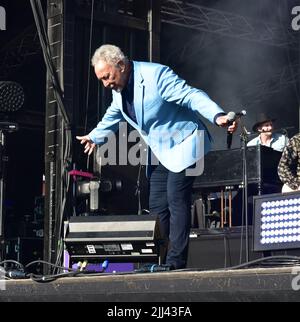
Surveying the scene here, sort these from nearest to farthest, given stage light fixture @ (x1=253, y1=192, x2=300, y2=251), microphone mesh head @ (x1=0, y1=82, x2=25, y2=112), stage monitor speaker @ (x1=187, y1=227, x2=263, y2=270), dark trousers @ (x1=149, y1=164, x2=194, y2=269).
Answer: stage light fixture @ (x1=253, y1=192, x2=300, y2=251) < dark trousers @ (x1=149, y1=164, x2=194, y2=269) < microphone mesh head @ (x1=0, y1=82, x2=25, y2=112) < stage monitor speaker @ (x1=187, y1=227, x2=263, y2=270)

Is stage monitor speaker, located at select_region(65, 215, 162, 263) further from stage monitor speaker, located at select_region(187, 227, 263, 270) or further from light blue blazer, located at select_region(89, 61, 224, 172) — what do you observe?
stage monitor speaker, located at select_region(187, 227, 263, 270)

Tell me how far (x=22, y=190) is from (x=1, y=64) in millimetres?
2237

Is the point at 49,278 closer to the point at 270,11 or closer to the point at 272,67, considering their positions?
the point at 270,11

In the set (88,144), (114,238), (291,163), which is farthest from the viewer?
(88,144)

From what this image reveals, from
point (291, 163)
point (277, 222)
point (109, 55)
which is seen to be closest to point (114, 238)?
point (277, 222)

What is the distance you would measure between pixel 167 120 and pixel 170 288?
4.95ft

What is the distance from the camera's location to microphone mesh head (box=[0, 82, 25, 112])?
17.2 feet

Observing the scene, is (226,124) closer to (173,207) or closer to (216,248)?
(173,207)

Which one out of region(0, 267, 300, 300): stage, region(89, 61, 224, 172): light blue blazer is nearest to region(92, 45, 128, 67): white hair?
region(89, 61, 224, 172): light blue blazer

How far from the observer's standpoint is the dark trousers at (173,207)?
437cm

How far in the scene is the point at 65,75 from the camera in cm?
657

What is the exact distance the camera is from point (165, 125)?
455 cm

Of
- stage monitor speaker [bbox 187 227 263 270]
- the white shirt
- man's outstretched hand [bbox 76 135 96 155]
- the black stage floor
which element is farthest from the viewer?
the white shirt

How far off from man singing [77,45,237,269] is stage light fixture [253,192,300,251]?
433mm
